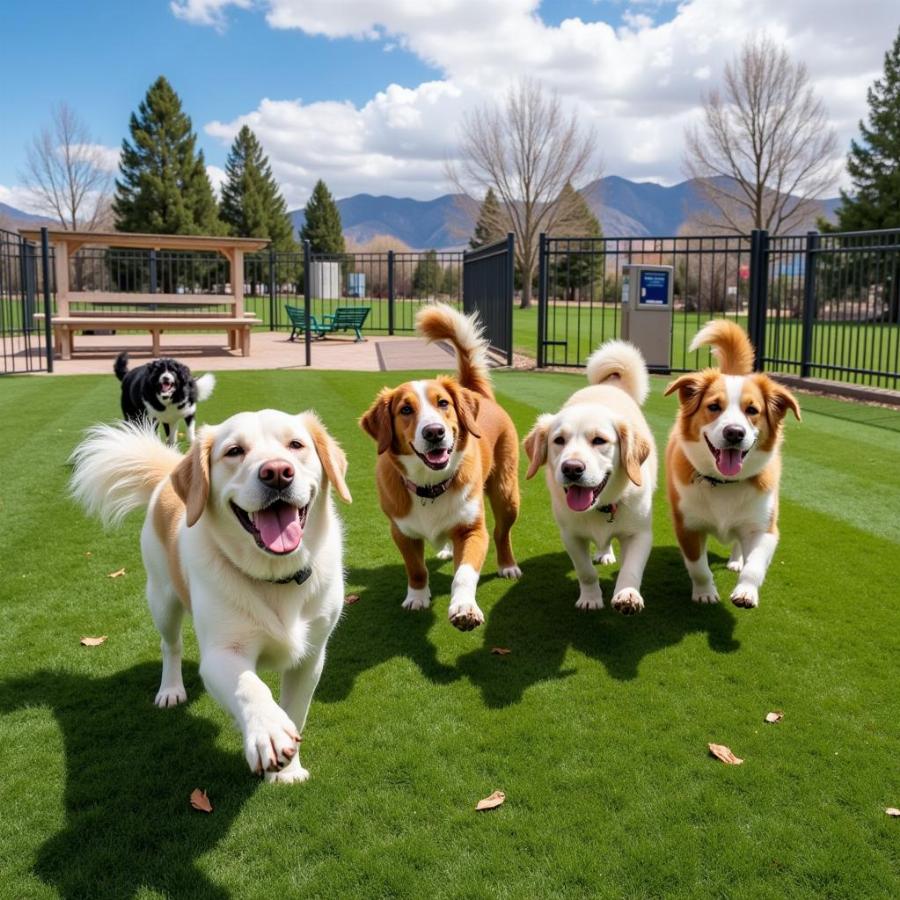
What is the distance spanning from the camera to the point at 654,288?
50.8 ft

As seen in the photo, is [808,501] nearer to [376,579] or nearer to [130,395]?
[376,579]

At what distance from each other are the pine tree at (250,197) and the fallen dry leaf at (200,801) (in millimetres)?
60719

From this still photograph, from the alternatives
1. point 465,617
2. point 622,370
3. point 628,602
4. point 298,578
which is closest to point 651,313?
point 622,370

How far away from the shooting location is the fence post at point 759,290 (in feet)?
48.5

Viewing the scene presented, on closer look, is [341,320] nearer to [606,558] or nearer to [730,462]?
[606,558]

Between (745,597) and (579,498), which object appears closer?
(745,597)

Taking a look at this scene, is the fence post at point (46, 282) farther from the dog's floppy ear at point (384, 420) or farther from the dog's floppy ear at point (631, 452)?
the dog's floppy ear at point (631, 452)

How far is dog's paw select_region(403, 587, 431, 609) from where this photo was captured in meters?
4.46

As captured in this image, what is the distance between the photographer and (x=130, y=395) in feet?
28.6

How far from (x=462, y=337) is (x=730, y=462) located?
184cm

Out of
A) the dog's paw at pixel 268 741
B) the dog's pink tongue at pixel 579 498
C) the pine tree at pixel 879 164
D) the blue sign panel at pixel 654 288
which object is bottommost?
the dog's paw at pixel 268 741

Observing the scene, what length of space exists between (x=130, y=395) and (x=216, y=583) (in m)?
6.61

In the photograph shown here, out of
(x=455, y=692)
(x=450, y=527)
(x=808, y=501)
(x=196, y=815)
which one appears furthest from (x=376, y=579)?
(x=808, y=501)

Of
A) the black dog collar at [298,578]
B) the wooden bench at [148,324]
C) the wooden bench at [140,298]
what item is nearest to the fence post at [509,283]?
the wooden bench at [140,298]
